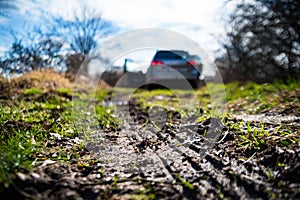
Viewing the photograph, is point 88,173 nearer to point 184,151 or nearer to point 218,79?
point 184,151

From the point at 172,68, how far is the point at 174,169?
701 cm

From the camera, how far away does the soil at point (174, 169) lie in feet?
4.35

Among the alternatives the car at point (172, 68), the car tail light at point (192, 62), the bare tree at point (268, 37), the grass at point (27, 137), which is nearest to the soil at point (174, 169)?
the grass at point (27, 137)

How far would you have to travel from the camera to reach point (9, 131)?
2.30 meters

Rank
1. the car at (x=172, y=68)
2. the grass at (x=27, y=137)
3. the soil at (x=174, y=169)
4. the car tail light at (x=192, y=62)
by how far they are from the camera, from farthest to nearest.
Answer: the car tail light at (x=192, y=62) → the car at (x=172, y=68) → the grass at (x=27, y=137) → the soil at (x=174, y=169)

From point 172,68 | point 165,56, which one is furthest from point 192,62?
point 165,56

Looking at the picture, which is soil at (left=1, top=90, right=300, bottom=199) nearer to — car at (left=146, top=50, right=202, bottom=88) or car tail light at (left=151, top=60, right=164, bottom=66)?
car at (left=146, top=50, right=202, bottom=88)

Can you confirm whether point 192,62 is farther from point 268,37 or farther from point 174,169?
point 174,169

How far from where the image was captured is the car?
8.03m

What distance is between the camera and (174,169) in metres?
1.70

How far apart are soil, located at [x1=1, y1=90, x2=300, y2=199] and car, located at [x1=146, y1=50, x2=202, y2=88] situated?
5.57 meters

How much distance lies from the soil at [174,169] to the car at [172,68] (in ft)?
18.3

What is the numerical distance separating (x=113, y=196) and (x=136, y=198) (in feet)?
0.47

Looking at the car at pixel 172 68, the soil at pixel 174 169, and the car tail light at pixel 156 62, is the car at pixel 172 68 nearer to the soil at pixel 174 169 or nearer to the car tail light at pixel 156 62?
the car tail light at pixel 156 62
